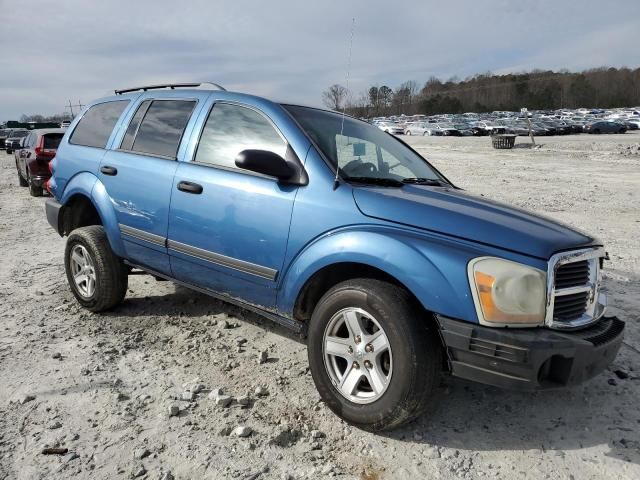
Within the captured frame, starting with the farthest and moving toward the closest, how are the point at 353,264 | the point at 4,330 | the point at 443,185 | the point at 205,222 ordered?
the point at 4,330 → the point at 443,185 → the point at 205,222 → the point at 353,264

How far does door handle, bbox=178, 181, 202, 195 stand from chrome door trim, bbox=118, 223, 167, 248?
1.43ft

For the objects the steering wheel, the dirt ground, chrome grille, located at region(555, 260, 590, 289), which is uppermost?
the steering wheel

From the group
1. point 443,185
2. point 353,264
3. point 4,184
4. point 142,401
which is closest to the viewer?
point 353,264

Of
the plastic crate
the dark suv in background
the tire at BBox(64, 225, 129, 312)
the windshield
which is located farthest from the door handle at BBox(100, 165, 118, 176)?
the dark suv in background

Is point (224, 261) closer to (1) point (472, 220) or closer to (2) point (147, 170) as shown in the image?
(2) point (147, 170)

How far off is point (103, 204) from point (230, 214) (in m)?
1.52

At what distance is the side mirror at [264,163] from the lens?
301 cm

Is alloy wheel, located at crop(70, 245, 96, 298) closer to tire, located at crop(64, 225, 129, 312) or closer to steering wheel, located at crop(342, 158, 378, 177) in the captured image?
tire, located at crop(64, 225, 129, 312)

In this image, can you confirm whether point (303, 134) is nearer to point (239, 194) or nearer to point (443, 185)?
point (239, 194)

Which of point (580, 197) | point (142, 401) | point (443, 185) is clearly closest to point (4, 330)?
point (142, 401)

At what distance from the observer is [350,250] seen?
2.83 m

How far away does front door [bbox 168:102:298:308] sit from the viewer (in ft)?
10.5

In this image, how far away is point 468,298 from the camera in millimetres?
2492

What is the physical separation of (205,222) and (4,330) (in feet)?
7.03
